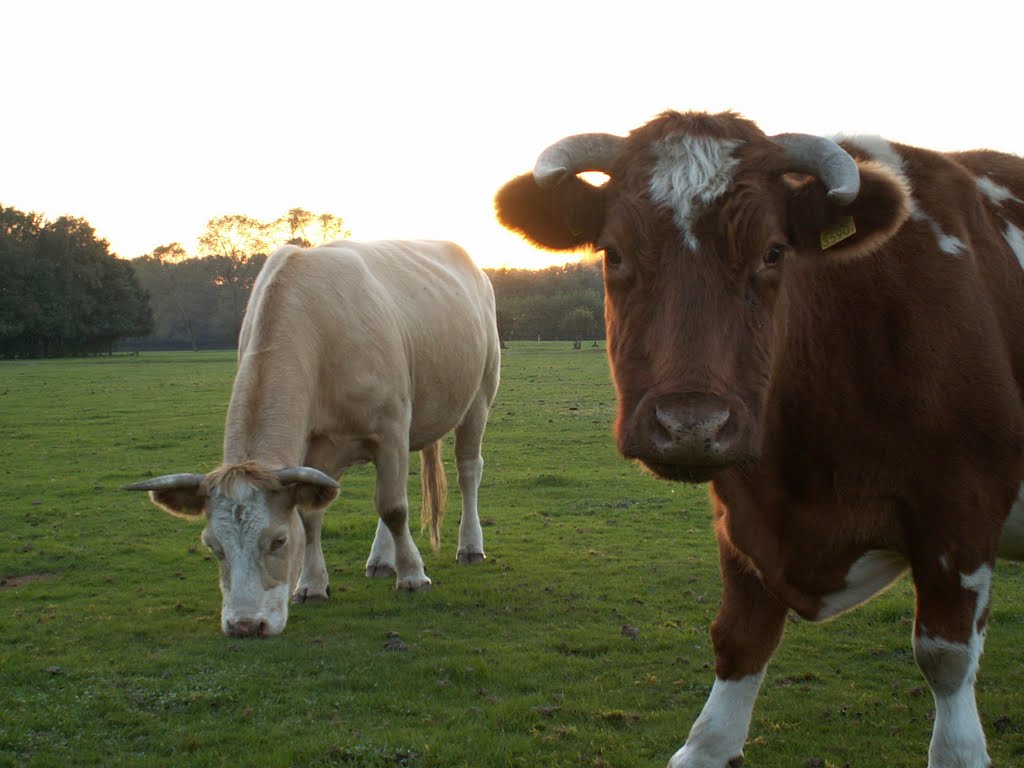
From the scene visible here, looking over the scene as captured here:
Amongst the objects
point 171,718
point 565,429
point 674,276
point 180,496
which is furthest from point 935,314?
point 565,429

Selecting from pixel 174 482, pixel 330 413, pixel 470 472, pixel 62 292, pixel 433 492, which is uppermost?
pixel 62 292

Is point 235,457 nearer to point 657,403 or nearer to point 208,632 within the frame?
point 208,632

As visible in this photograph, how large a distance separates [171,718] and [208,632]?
1.70m

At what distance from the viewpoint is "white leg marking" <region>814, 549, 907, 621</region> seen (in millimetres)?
A: 4352

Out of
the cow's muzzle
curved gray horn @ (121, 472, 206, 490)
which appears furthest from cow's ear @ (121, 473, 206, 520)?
the cow's muzzle

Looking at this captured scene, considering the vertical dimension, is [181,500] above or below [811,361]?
below

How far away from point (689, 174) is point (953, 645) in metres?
2.31

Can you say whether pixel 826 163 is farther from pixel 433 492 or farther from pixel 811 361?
pixel 433 492

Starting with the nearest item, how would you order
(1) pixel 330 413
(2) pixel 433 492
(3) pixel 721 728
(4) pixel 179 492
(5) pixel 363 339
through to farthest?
(3) pixel 721 728, (4) pixel 179 492, (1) pixel 330 413, (5) pixel 363 339, (2) pixel 433 492

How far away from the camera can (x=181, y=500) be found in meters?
6.85

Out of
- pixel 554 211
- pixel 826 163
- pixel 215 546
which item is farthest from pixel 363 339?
pixel 826 163

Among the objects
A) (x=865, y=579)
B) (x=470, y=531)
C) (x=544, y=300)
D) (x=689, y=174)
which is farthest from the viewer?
(x=544, y=300)

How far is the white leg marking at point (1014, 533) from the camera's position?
14.4 ft

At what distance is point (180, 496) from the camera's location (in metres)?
6.83
